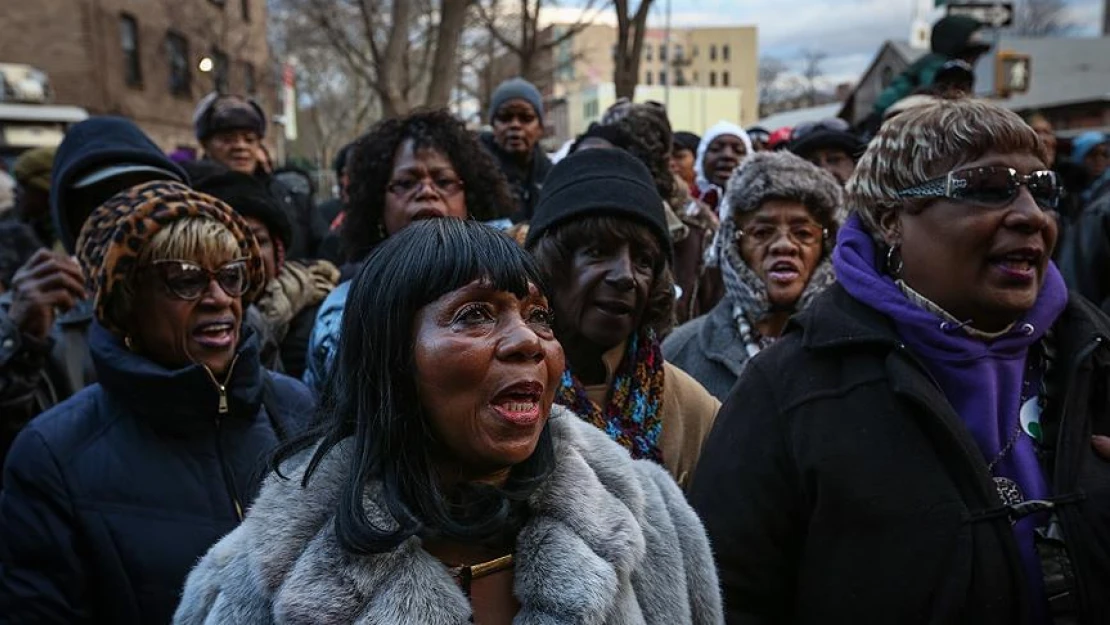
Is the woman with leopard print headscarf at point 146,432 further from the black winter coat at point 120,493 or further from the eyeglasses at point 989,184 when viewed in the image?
the eyeglasses at point 989,184

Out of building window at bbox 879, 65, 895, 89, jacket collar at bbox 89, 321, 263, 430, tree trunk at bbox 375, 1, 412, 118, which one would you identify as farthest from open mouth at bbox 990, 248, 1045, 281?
tree trunk at bbox 375, 1, 412, 118

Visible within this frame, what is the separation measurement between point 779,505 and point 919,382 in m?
0.43

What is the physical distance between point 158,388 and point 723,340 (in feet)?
7.08

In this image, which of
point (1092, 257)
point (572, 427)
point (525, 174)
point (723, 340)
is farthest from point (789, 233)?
point (525, 174)

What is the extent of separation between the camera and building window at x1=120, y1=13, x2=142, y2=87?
2612 centimetres

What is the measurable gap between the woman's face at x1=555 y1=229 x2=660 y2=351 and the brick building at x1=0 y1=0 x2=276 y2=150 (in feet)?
Answer: 63.2

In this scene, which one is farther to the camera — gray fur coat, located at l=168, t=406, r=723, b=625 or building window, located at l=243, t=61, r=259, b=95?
building window, located at l=243, t=61, r=259, b=95

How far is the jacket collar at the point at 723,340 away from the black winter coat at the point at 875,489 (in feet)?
4.08

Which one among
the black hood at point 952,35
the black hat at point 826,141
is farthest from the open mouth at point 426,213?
the black hood at point 952,35

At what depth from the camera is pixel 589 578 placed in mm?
1695

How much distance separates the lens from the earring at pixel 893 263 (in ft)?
7.75

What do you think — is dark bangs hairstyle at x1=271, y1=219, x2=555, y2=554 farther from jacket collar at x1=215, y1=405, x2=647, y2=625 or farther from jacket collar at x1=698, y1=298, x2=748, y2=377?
jacket collar at x1=698, y1=298, x2=748, y2=377

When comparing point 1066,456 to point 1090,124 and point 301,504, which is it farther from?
point 1090,124

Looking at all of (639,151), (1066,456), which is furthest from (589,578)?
(639,151)
